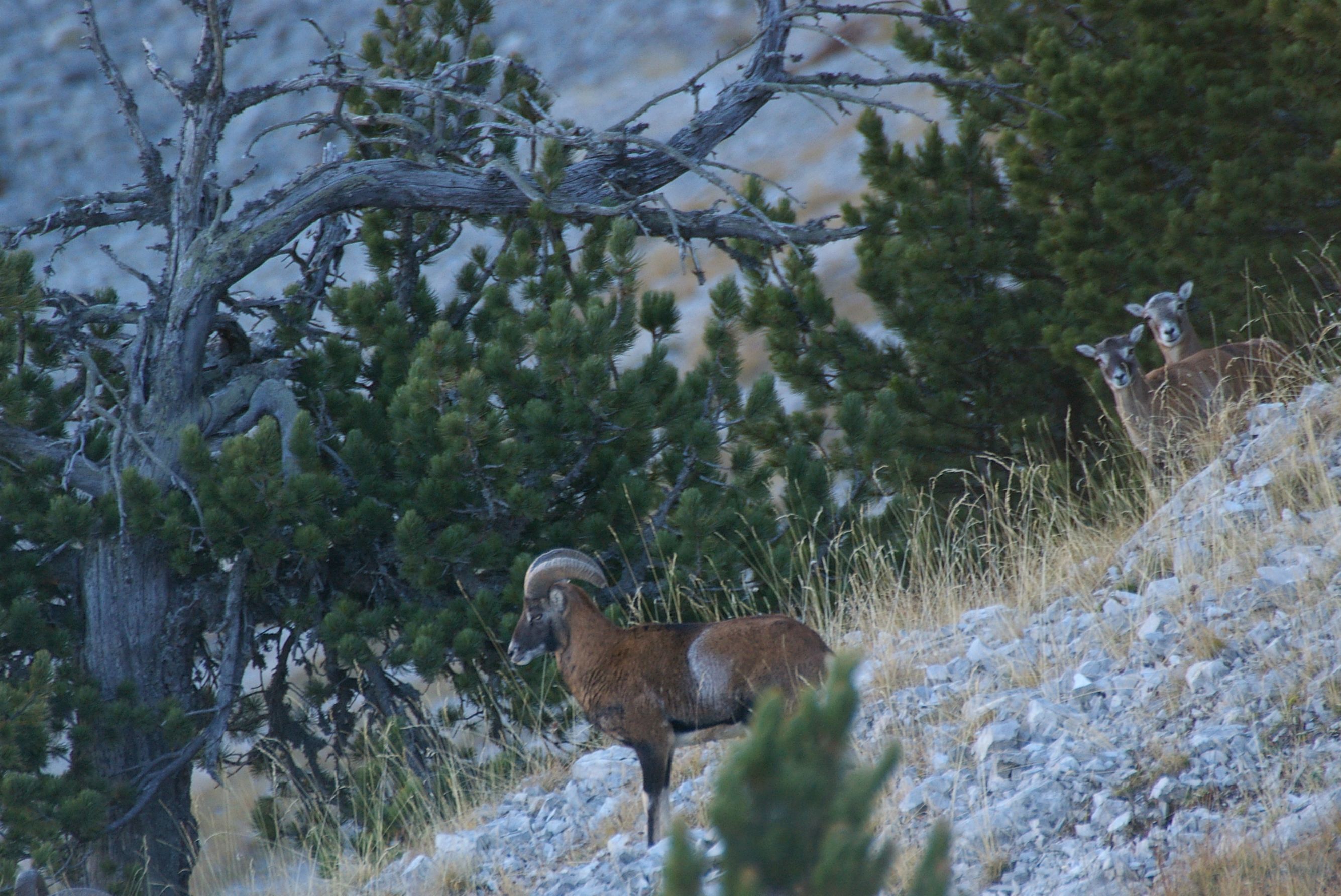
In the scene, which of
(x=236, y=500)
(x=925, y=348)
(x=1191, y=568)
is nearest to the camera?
(x=1191, y=568)

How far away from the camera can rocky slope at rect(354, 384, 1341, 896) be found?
4.66 m

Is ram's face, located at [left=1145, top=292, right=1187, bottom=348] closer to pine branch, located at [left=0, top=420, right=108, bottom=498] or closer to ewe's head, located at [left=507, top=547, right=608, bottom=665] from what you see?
ewe's head, located at [left=507, top=547, right=608, bottom=665]

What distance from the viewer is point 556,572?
237 inches

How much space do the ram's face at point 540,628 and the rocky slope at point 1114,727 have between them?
93 centimetres

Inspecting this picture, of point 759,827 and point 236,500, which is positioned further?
point 236,500

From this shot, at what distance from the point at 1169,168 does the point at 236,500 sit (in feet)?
29.9

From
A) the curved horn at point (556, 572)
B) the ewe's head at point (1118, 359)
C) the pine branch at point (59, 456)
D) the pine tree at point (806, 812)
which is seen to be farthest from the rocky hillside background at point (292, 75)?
the pine tree at point (806, 812)

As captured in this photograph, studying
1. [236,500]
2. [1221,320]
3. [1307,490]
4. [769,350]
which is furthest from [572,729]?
[1221,320]

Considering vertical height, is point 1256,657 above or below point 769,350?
below

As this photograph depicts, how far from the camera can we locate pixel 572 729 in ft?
28.7

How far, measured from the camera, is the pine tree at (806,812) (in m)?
2.44

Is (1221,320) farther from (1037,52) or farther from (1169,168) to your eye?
(1037,52)

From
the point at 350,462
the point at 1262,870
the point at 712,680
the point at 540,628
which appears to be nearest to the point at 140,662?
the point at 350,462

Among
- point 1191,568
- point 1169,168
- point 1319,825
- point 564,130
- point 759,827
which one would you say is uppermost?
point 564,130
